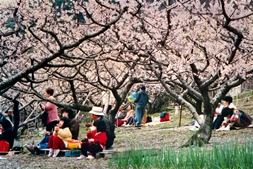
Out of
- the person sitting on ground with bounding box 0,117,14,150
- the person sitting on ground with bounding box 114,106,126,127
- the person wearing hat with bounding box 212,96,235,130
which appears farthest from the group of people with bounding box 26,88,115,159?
the person sitting on ground with bounding box 114,106,126,127

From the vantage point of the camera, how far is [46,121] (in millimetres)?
8742

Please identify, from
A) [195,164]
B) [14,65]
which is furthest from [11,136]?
[195,164]

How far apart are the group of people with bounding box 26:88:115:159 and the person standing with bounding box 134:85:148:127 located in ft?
20.3

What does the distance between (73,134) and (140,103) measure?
22.2 ft

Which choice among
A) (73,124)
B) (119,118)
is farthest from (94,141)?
(119,118)

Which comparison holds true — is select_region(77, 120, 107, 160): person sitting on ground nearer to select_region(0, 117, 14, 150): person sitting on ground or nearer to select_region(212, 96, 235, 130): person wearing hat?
select_region(0, 117, 14, 150): person sitting on ground

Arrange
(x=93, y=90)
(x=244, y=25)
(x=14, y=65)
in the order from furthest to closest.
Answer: (x=93, y=90), (x=14, y=65), (x=244, y=25)

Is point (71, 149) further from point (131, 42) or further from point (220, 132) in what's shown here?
point (220, 132)

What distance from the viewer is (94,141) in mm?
7469

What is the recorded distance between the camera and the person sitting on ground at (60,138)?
25.9ft

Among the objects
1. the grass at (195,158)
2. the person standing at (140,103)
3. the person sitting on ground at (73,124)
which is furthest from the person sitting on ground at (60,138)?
the person standing at (140,103)

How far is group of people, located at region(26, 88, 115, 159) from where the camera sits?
747 cm

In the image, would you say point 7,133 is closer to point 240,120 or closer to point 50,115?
point 50,115

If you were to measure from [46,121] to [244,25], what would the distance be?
428 centimetres
